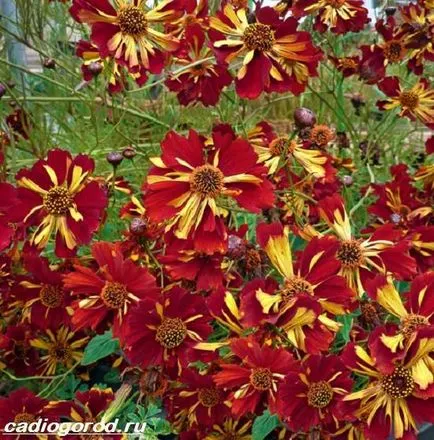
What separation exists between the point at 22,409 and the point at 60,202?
21 centimetres

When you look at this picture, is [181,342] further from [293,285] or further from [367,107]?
[367,107]

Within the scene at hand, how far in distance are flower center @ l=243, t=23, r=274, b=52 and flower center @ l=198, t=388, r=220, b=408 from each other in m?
0.35

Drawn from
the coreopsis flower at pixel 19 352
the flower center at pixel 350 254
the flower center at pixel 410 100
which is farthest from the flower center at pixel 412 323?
the flower center at pixel 410 100

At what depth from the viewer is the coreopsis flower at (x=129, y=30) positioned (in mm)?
787

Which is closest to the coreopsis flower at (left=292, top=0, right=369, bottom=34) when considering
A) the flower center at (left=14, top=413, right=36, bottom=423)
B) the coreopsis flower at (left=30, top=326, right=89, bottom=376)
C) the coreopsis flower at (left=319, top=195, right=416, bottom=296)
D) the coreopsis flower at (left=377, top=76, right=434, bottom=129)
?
the coreopsis flower at (left=377, top=76, right=434, bottom=129)

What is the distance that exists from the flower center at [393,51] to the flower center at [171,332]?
2.30ft

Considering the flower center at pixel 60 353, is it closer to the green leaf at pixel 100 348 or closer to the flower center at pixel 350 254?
the green leaf at pixel 100 348

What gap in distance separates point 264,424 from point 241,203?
0.21m

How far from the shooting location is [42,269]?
0.76 metres

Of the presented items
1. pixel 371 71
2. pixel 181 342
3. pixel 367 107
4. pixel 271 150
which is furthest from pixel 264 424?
pixel 367 107

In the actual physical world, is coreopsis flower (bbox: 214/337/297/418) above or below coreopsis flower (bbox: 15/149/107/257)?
below

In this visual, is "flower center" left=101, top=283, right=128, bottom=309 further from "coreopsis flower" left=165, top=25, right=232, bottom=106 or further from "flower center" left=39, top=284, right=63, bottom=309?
"coreopsis flower" left=165, top=25, right=232, bottom=106

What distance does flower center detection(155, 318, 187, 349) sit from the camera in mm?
656

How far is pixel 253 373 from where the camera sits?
24.4 inches
